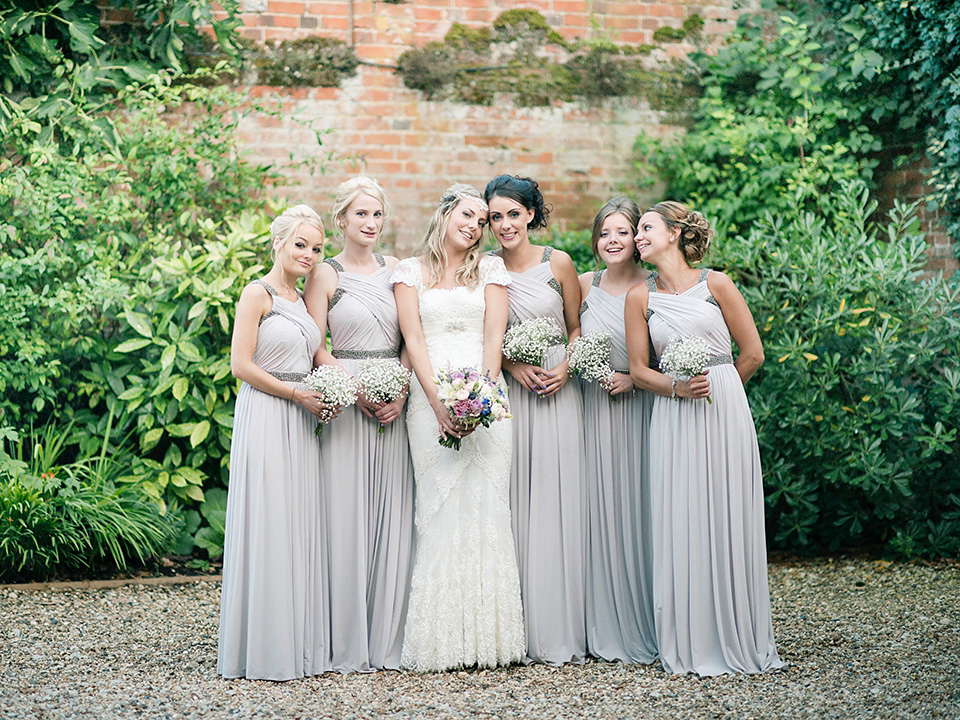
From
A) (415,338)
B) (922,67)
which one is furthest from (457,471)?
(922,67)

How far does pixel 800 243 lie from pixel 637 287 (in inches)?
107

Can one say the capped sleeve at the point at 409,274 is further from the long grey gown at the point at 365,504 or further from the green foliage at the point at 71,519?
the green foliage at the point at 71,519

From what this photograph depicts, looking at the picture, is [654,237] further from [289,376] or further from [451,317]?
[289,376]

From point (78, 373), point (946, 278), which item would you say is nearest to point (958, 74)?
point (946, 278)

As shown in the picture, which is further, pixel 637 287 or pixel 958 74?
pixel 958 74

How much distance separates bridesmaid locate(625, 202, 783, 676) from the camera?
4.37 meters

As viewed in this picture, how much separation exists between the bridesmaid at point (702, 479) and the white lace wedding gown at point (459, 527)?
2.21 feet

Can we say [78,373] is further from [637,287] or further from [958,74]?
[958,74]

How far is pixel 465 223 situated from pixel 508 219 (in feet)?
0.85

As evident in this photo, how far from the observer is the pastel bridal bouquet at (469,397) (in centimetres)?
421

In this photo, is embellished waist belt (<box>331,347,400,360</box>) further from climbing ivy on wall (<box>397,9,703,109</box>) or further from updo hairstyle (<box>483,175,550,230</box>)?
climbing ivy on wall (<box>397,9,703,109</box>)

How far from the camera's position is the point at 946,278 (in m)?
7.44

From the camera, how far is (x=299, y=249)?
4.41 meters

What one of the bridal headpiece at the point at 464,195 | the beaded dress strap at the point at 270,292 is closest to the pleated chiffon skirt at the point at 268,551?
the beaded dress strap at the point at 270,292
